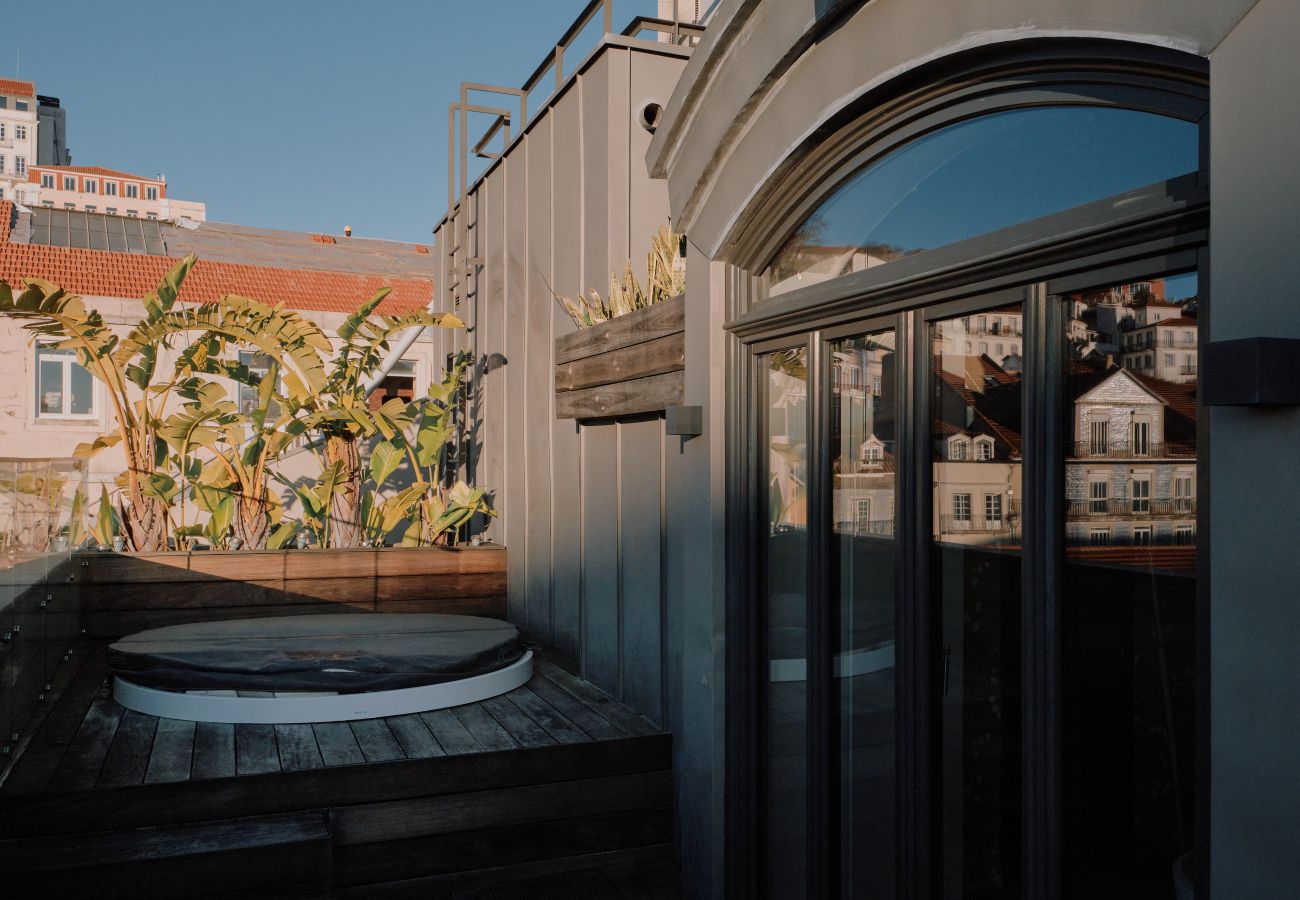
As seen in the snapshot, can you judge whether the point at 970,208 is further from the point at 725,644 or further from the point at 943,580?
the point at 725,644

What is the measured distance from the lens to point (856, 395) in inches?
127

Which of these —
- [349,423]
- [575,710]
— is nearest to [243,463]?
[349,423]

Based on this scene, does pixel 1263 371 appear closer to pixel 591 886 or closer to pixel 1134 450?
pixel 1134 450

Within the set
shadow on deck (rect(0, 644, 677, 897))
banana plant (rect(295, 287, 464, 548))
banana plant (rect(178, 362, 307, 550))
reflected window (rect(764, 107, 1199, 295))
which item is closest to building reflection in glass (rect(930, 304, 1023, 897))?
reflected window (rect(764, 107, 1199, 295))

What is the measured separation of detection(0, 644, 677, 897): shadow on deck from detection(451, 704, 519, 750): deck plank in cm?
2

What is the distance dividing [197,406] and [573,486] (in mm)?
3081

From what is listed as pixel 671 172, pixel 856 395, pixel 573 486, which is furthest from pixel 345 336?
pixel 856 395

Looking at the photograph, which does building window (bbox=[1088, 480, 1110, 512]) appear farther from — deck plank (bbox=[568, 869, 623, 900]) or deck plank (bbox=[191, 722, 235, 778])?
deck plank (bbox=[191, 722, 235, 778])

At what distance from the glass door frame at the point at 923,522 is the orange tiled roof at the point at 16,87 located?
3934 inches

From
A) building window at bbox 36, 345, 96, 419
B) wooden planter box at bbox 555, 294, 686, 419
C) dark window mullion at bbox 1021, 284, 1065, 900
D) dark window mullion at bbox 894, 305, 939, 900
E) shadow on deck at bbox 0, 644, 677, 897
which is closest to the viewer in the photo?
dark window mullion at bbox 1021, 284, 1065, 900

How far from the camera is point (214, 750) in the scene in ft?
14.5

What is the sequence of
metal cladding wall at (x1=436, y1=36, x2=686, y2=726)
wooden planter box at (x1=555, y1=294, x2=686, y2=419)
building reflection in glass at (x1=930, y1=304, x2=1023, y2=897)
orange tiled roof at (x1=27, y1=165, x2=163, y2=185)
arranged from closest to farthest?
building reflection in glass at (x1=930, y1=304, x2=1023, y2=897) → wooden planter box at (x1=555, y1=294, x2=686, y2=419) → metal cladding wall at (x1=436, y1=36, x2=686, y2=726) → orange tiled roof at (x1=27, y1=165, x2=163, y2=185)

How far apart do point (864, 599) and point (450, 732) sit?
2287 millimetres

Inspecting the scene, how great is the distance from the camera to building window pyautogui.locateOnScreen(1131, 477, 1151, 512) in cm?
219
